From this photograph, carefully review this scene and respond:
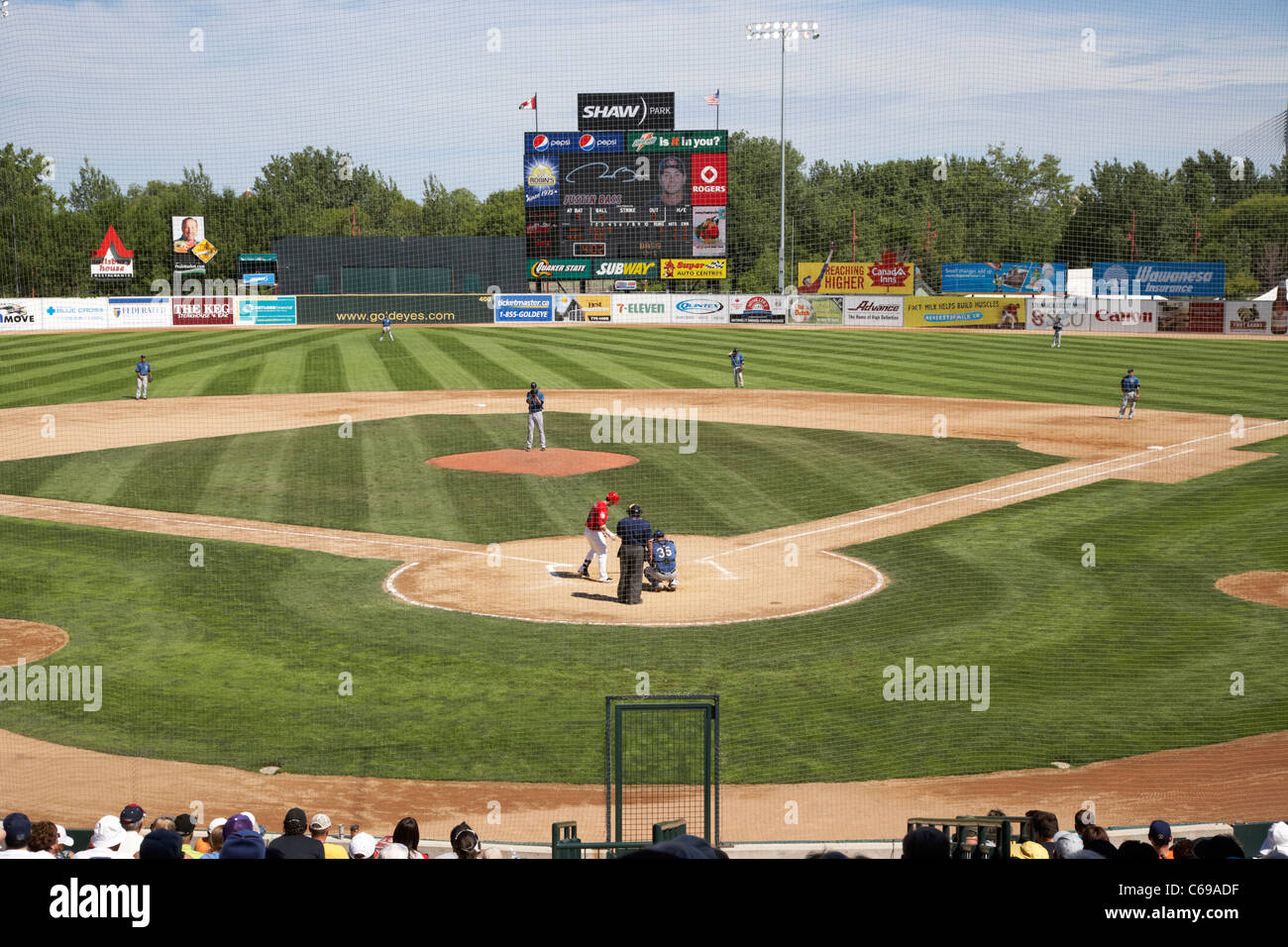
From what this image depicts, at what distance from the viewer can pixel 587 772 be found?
11.9 metres

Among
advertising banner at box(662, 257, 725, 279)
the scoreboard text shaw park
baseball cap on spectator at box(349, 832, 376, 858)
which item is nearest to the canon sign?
the scoreboard text shaw park

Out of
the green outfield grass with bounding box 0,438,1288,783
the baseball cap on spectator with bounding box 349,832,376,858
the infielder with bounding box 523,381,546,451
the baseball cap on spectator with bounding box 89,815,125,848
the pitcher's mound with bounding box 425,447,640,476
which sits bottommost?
the green outfield grass with bounding box 0,438,1288,783

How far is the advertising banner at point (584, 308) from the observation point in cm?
7281

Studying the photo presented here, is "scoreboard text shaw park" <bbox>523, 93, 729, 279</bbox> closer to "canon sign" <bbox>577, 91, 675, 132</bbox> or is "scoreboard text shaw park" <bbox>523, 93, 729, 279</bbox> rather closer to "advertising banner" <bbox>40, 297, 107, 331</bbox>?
"canon sign" <bbox>577, 91, 675, 132</bbox>

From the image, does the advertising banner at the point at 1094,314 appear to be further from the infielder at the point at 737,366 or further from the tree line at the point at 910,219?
the infielder at the point at 737,366

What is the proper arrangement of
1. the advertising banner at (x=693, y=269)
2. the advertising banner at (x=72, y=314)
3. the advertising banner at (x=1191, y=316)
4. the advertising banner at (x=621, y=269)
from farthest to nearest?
the advertising banner at (x=693, y=269), the advertising banner at (x=621, y=269), the advertising banner at (x=1191, y=316), the advertising banner at (x=72, y=314)

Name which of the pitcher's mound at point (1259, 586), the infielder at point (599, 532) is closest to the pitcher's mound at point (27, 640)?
the infielder at point (599, 532)

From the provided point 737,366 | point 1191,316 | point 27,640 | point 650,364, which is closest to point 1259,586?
point 27,640

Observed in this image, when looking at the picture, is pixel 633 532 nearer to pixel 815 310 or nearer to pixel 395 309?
pixel 395 309

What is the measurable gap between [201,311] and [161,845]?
67935 mm

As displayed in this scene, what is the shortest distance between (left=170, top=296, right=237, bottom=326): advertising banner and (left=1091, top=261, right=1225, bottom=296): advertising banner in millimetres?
57606

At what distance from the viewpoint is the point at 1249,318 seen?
68875 millimetres

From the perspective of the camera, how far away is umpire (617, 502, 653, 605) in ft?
54.5

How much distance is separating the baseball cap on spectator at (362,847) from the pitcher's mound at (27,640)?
8668mm
